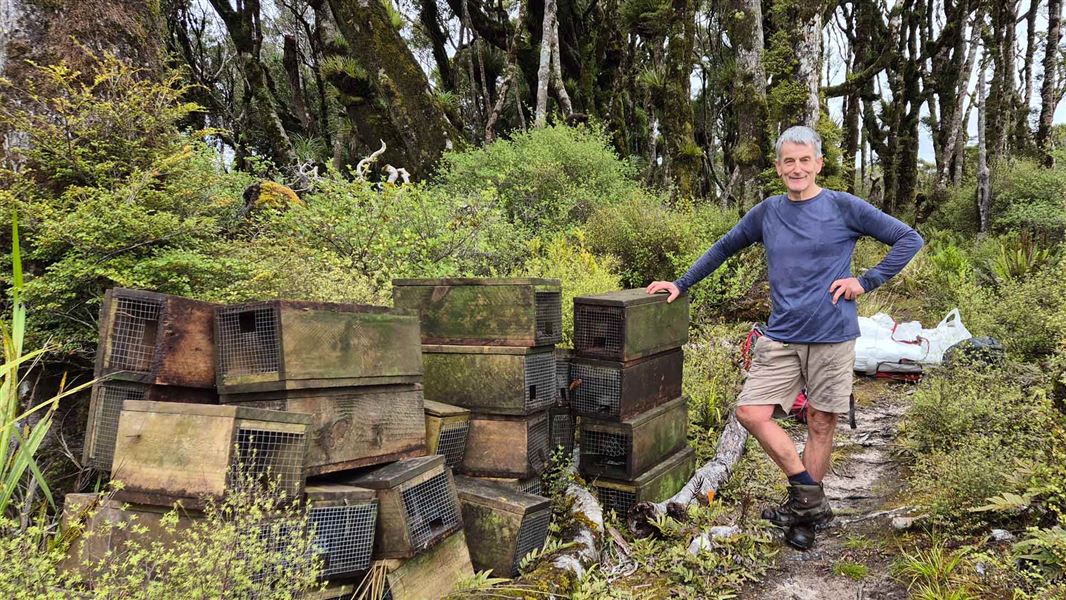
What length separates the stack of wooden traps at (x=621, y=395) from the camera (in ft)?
11.5

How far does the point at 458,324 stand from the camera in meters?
3.29

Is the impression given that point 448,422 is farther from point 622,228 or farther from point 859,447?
point 622,228

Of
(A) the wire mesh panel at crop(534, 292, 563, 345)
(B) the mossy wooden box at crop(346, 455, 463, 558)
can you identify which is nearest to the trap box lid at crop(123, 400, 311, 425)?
(B) the mossy wooden box at crop(346, 455, 463, 558)

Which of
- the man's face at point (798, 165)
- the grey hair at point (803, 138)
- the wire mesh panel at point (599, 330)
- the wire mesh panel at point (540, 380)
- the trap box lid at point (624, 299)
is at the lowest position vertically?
the wire mesh panel at point (540, 380)

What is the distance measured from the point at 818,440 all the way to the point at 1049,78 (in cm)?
1649

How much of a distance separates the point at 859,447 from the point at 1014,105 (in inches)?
918

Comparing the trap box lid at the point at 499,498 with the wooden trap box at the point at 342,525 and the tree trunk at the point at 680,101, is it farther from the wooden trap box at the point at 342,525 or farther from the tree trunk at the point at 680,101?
the tree trunk at the point at 680,101

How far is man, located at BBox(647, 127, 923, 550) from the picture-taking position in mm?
3125

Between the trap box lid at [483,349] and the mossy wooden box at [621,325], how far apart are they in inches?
13.4

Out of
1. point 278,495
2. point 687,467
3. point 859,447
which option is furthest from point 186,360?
point 859,447

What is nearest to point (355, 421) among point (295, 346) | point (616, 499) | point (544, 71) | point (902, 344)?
point (295, 346)

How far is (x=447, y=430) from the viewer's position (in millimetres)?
3016

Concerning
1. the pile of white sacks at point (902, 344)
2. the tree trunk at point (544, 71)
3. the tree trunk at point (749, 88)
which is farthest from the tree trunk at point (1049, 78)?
the tree trunk at point (544, 71)

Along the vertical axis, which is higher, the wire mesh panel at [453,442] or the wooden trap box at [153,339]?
the wooden trap box at [153,339]
